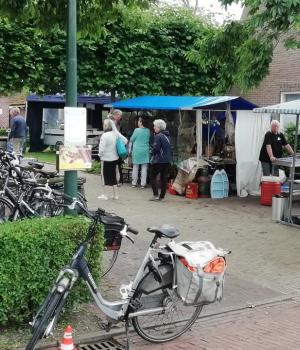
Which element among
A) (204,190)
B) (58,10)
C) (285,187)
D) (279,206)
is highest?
(58,10)

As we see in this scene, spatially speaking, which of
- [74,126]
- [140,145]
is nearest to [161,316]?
[74,126]

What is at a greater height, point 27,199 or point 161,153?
point 161,153

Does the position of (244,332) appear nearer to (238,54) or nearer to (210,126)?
(238,54)

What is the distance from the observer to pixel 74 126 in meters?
5.18

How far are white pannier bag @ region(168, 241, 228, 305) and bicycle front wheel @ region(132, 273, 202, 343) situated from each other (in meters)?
0.16

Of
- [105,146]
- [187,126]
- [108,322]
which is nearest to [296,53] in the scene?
[187,126]

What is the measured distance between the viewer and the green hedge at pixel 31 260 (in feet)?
14.9

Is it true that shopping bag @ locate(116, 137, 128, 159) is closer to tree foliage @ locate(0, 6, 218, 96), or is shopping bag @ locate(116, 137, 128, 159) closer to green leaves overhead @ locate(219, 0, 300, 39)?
tree foliage @ locate(0, 6, 218, 96)

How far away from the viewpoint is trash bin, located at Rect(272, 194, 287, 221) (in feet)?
32.4

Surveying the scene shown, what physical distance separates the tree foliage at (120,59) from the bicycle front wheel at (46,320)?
1049cm

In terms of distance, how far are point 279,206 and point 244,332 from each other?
5.12 metres

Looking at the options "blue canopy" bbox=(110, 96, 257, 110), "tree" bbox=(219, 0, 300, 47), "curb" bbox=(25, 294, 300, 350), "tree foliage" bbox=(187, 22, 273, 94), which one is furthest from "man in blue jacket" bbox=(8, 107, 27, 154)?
"curb" bbox=(25, 294, 300, 350)

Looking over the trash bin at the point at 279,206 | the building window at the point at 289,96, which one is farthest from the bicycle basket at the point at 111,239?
the building window at the point at 289,96

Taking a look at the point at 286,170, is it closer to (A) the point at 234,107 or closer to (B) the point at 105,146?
(A) the point at 234,107
